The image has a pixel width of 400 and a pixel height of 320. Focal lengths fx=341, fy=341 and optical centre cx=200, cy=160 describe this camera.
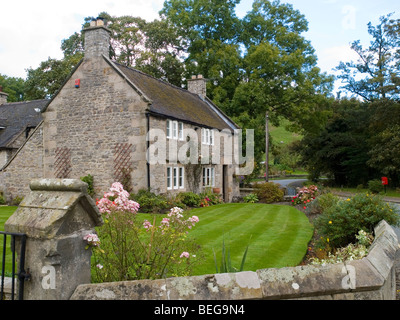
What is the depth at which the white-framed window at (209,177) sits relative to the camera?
23594 mm

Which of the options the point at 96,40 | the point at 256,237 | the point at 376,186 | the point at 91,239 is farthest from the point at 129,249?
the point at 376,186

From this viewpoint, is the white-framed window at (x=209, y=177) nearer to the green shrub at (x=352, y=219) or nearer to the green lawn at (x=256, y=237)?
the green lawn at (x=256, y=237)

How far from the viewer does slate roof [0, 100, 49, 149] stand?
25216 mm

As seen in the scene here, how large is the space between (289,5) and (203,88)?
16782 mm

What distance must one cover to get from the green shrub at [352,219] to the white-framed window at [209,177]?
15.3 meters

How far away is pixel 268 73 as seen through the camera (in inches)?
1325

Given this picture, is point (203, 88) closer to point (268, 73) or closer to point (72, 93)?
point (268, 73)

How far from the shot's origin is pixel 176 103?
22531 millimetres

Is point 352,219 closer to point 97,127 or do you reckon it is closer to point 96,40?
point 97,127

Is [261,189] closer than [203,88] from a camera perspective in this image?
Yes

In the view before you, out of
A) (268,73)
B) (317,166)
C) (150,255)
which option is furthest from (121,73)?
(317,166)

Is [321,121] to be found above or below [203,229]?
above
